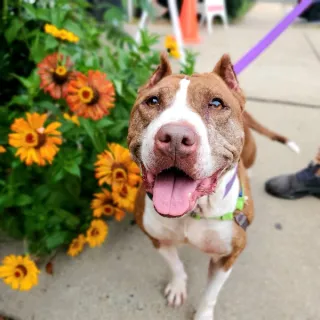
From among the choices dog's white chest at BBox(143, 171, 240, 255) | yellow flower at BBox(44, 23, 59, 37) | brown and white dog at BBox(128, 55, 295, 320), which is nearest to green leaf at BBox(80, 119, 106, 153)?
brown and white dog at BBox(128, 55, 295, 320)

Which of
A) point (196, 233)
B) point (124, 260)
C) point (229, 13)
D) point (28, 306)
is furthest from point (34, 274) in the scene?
point (229, 13)

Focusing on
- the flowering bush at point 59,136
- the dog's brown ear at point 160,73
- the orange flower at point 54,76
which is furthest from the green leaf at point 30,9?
the dog's brown ear at point 160,73

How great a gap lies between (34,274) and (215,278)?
1.09m

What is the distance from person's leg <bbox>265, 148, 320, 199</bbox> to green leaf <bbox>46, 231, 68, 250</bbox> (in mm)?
1925

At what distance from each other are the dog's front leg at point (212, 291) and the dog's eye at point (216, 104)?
0.98m

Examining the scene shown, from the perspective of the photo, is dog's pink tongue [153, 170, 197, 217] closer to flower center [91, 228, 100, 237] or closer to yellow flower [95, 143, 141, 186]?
yellow flower [95, 143, 141, 186]

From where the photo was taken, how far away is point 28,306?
248 cm

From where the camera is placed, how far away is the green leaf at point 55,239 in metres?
2.64

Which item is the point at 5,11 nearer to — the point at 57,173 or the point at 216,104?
the point at 57,173

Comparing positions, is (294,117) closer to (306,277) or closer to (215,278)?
(306,277)

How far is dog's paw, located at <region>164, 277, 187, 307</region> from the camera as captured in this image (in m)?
2.50

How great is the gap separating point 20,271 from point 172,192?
1.20 meters

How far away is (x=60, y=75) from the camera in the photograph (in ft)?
7.99

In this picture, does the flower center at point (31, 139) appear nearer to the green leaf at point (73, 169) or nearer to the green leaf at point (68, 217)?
the green leaf at point (73, 169)
